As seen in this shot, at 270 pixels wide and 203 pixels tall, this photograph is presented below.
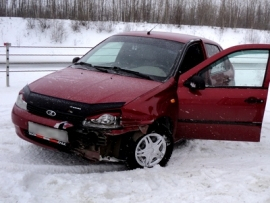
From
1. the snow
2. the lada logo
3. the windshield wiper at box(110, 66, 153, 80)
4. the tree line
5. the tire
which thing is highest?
the tree line

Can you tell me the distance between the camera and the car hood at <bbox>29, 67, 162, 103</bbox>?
3846 mm

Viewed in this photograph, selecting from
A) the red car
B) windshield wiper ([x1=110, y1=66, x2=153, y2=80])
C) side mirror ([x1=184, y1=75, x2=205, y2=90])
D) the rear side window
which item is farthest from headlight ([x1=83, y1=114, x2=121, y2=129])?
the rear side window

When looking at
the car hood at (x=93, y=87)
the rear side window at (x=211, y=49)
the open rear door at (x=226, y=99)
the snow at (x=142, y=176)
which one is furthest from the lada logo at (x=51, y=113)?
the rear side window at (x=211, y=49)

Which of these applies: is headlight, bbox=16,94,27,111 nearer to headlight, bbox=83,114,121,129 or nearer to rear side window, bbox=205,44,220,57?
headlight, bbox=83,114,121,129

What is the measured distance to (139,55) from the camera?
4926 mm

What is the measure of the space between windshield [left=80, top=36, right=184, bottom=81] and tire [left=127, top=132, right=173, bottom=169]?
77 centimetres

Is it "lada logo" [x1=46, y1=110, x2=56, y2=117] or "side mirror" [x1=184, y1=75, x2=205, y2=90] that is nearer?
"lada logo" [x1=46, y1=110, x2=56, y2=117]

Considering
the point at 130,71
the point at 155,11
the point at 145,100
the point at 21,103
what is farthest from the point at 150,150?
the point at 155,11

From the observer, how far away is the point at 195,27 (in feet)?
85.8

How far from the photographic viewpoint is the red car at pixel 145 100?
12.3 ft

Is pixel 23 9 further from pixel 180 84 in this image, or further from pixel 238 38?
pixel 180 84

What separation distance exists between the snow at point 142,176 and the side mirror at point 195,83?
95cm

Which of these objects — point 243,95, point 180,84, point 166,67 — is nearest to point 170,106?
point 180,84

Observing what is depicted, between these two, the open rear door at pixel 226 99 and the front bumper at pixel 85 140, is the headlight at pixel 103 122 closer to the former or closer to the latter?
the front bumper at pixel 85 140
